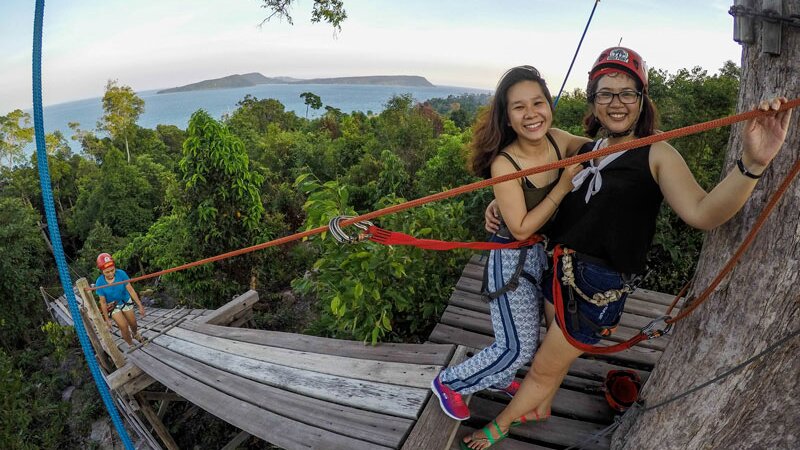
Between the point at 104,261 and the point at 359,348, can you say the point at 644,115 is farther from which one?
the point at 104,261

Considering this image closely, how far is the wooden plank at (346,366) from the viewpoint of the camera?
280 cm

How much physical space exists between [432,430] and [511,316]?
2.87 ft

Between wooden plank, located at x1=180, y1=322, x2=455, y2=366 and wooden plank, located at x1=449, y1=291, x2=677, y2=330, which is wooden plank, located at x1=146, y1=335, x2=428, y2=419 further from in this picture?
wooden plank, located at x1=449, y1=291, x2=677, y2=330

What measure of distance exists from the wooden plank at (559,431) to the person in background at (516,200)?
1.13 ft

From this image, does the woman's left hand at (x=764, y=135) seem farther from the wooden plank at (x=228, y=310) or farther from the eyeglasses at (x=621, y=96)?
the wooden plank at (x=228, y=310)

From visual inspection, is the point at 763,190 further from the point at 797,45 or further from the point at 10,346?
the point at 10,346

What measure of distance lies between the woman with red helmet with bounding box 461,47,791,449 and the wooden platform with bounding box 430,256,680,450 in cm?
61

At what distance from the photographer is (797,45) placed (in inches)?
49.0

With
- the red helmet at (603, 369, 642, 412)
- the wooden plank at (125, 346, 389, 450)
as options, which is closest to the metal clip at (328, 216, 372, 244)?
the wooden plank at (125, 346, 389, 450)

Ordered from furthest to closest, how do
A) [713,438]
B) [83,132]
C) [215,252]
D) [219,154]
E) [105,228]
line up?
[83,132], [105,228], [215,252], [219,154], [713,438]

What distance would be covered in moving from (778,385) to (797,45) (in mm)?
1205

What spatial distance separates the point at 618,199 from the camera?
5.10 feet

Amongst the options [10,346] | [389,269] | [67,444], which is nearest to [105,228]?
[10,346]

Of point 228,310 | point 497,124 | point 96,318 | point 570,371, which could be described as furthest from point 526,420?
point 96,318
